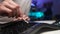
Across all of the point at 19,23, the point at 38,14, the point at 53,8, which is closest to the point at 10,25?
the point at 19,23

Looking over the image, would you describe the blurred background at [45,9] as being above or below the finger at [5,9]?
below

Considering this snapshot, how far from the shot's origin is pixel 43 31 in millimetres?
403

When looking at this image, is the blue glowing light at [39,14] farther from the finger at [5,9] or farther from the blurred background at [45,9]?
the finger at [5,9]

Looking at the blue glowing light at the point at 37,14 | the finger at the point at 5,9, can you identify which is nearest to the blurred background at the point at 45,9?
the blue glowing light at the point at 37,14

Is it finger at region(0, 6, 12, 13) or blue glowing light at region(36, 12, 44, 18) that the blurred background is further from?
finger at region(0, 6, 12, 13)

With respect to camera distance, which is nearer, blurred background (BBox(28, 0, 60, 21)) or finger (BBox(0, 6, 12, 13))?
finger (BBox(0, 6, 12, 13))

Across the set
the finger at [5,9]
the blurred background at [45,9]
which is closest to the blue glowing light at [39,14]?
the blurred background at [45,9]

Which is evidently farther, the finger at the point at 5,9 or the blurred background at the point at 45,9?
the blurred background at the point at 45,9

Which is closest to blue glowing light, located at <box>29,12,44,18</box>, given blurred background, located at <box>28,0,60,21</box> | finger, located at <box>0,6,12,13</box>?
blurred background, located at <box>28,0,60,21</box>

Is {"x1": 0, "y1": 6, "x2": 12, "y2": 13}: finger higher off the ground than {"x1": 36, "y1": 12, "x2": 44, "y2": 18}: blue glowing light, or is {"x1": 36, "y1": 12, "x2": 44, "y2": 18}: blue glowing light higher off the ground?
{"x1": 0, "y1": 6, "x2": 12, "y2": 13}: finger

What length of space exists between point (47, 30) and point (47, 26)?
0.01 m

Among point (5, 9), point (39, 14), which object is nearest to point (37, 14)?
point (39, 14)

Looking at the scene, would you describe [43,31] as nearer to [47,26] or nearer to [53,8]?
[47,26]

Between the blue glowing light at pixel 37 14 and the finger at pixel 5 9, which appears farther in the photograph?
the blue glowing light at pixel 37 14
